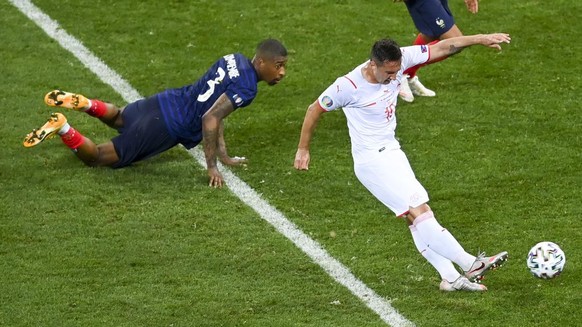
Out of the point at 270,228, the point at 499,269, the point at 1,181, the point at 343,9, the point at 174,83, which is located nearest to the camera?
the point at 499,269

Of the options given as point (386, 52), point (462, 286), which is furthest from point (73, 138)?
point (462, 286)

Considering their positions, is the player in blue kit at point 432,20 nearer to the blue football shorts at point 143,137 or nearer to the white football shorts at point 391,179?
the blue football shorts at point 143,137

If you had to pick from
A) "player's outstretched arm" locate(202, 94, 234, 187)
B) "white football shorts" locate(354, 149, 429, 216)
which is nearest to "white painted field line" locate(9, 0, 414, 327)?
"player's outstretched arm" locate(202, 94, 234, 187)

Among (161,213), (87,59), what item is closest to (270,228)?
(161,213)

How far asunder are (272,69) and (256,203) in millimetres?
1173

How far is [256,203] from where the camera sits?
35.7ft

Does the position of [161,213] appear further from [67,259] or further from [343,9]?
[343,9]

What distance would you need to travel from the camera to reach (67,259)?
9805 mm

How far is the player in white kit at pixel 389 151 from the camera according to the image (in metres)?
9.18

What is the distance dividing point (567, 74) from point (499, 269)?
158 inches

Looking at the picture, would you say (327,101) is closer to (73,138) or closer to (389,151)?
(389,151)

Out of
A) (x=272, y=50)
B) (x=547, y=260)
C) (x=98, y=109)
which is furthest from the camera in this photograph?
(x=98, y=109)

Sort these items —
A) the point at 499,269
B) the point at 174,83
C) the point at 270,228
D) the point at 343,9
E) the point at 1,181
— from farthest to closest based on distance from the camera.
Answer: the point at 343,9
the point at 174,83
the point at 1,181
the point at 270,228
the point at 499,269

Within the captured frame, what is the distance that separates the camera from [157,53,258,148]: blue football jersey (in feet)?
35.7
